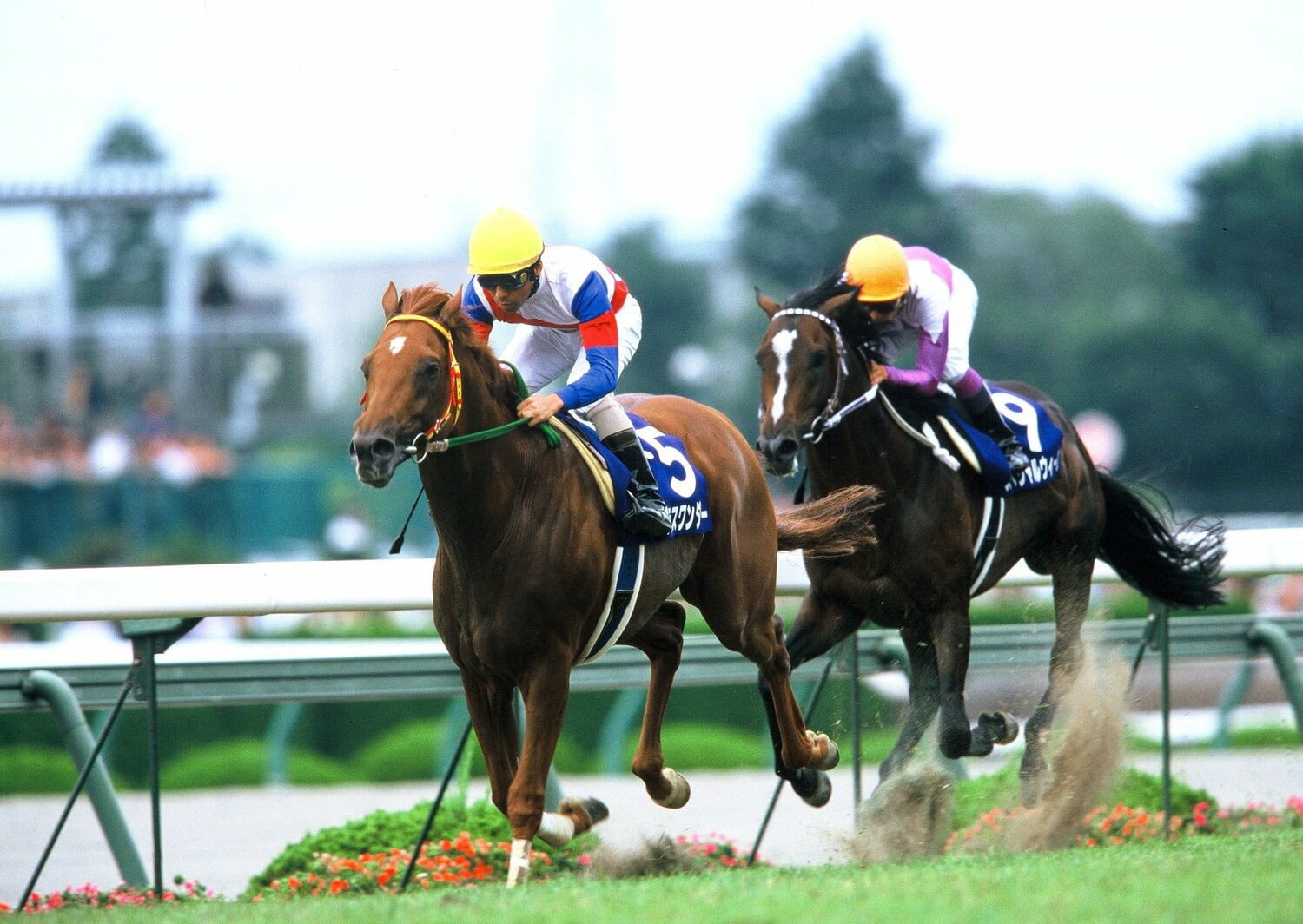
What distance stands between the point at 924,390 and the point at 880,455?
30 centimetres

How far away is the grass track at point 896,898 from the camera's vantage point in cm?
344

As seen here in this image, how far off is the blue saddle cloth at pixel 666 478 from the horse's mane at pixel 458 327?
334 millimetres

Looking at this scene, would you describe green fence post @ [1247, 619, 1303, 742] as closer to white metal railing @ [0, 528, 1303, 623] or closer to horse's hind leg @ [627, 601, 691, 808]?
horse's hind leg @ [627, 601, 691, 808]

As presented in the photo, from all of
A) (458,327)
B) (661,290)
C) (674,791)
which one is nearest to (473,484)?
(458,327)

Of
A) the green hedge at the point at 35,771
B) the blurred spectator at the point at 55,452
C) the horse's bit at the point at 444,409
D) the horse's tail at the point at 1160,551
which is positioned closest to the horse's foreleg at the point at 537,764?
the horse's bit at the point at 444,409

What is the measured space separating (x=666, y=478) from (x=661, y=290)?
30378 mm

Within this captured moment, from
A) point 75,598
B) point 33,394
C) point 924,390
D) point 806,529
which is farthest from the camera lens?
point 33,394

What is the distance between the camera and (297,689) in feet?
18.1

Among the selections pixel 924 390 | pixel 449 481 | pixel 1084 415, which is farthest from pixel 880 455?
pixel 1084 415

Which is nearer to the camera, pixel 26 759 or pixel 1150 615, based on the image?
pixel 1150 615

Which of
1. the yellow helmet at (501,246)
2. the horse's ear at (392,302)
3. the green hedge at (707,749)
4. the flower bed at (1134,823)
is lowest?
the green hedge at (707,749)

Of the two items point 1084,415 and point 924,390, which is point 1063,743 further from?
point 1084,415

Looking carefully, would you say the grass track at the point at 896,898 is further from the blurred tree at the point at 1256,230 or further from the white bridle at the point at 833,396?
the blurred tree at the point at 1256,230

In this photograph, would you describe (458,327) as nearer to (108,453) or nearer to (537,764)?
(537,764)
